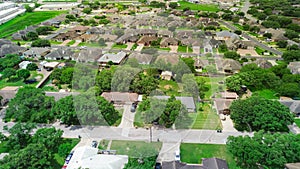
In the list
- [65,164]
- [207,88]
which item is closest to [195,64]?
[207,88]

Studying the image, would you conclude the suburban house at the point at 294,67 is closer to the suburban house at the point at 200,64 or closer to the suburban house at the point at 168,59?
the suburban house at the point at 200,64

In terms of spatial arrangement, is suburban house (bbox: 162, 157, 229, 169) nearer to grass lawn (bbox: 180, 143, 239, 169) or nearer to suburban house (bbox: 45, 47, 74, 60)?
grass lawn (bbox: 180, 143, 239, 169)

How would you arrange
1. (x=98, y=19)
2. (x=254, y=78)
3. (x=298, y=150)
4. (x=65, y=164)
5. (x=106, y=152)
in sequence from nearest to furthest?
1. (x=298, y=150)
2. (x=65, y=164)
3. (x=106, y=152)
4. (x=254, y=78)
5. (x=98, y=19)

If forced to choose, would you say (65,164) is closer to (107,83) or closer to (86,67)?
(107,83)

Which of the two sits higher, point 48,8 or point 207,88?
point 48,8

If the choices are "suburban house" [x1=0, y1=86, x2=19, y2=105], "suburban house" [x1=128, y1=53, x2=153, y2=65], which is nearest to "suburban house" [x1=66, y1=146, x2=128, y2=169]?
"suburban house" [x1=0, y1=86, x2=19, y2=105]
